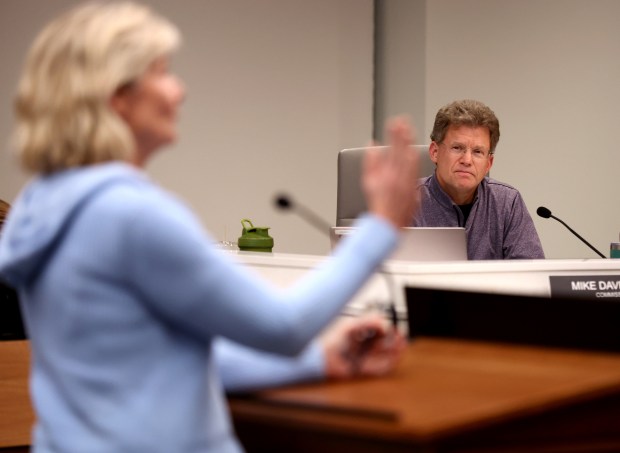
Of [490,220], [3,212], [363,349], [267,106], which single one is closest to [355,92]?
[267,106]

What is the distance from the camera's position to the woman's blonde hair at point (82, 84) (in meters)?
1.14

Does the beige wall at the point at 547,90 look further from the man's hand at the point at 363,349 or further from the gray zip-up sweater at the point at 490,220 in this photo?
the man's hand at the point at 363,349

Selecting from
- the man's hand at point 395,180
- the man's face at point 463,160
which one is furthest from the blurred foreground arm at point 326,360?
the man's face at point 463,160

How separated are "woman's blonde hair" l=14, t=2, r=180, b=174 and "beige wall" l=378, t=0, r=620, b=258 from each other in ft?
14.3

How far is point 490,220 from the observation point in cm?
344

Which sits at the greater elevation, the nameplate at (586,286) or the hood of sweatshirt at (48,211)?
the hood of sweatshirt at (48,211)

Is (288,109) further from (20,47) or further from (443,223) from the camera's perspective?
(443,223)

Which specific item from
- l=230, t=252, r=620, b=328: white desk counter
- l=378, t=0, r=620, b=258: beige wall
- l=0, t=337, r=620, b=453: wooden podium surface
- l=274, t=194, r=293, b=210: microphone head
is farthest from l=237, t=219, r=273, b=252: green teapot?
l=378, t=0, r=620, b=258: beige wall

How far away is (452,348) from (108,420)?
1.88 ft

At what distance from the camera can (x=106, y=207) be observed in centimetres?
109

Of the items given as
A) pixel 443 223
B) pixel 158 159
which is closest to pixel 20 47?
pixel 158 159

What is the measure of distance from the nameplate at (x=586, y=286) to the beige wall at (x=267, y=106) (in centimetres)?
331

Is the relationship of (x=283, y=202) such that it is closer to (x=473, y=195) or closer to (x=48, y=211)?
(x=48, y=211)

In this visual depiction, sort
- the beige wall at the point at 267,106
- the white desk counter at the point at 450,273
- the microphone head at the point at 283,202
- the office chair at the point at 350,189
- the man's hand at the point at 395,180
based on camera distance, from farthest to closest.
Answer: the beige wall at the point at 267,106 < the office chair at the point at 350,189 < the white desk counter at the point at 450,273 < the microphone head at the point at 283,202 < the man's hand at the point at 395,180
